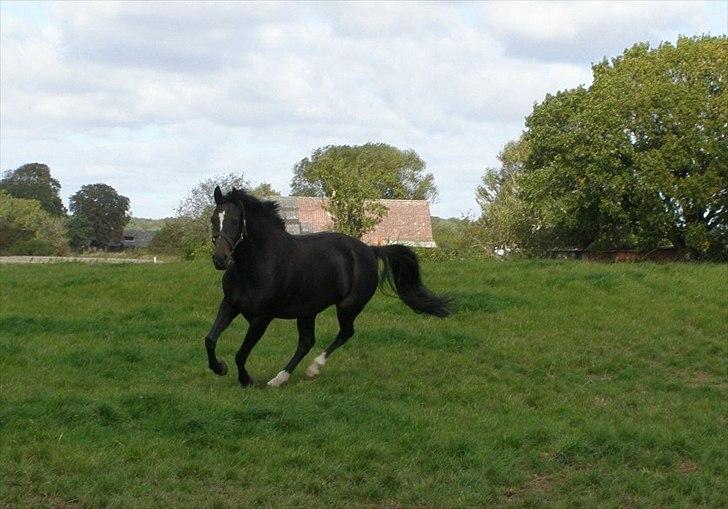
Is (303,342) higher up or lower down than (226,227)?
lower down

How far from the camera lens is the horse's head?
35.7ft

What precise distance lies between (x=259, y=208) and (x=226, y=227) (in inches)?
34.7

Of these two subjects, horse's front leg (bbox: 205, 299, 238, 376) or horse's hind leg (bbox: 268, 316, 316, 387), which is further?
horse's hind leg (bbox: 268, 316, 316, 387)

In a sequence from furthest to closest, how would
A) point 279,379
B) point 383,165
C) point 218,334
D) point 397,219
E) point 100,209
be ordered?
1. point 100,209
2. point 383,165
3. point 397,219
4. point 279,379
5. point 218,334

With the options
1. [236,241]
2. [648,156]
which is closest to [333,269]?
[236,241]

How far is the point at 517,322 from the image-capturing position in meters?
17.4

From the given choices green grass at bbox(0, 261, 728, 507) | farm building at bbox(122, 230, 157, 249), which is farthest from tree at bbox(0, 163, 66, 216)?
green grass at bbox(0, 261, 728, 507)

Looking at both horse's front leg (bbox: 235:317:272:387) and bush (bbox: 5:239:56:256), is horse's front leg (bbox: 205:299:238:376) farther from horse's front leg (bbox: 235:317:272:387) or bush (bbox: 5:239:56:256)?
bush (bbox: 5:239:56:256)

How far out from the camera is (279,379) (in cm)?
1202

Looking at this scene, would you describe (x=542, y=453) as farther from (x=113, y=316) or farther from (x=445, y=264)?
(x=445, y=264)

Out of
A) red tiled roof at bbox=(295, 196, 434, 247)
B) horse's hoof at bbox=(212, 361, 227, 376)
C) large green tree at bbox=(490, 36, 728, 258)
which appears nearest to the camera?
horse's hoof at bbox=(212, 361, 227, 376)

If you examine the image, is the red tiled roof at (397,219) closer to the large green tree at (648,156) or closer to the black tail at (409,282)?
the large green tree at (648,156)

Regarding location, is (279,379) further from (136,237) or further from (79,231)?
(136,237)

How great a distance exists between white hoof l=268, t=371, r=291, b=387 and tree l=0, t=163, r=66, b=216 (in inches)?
4819
